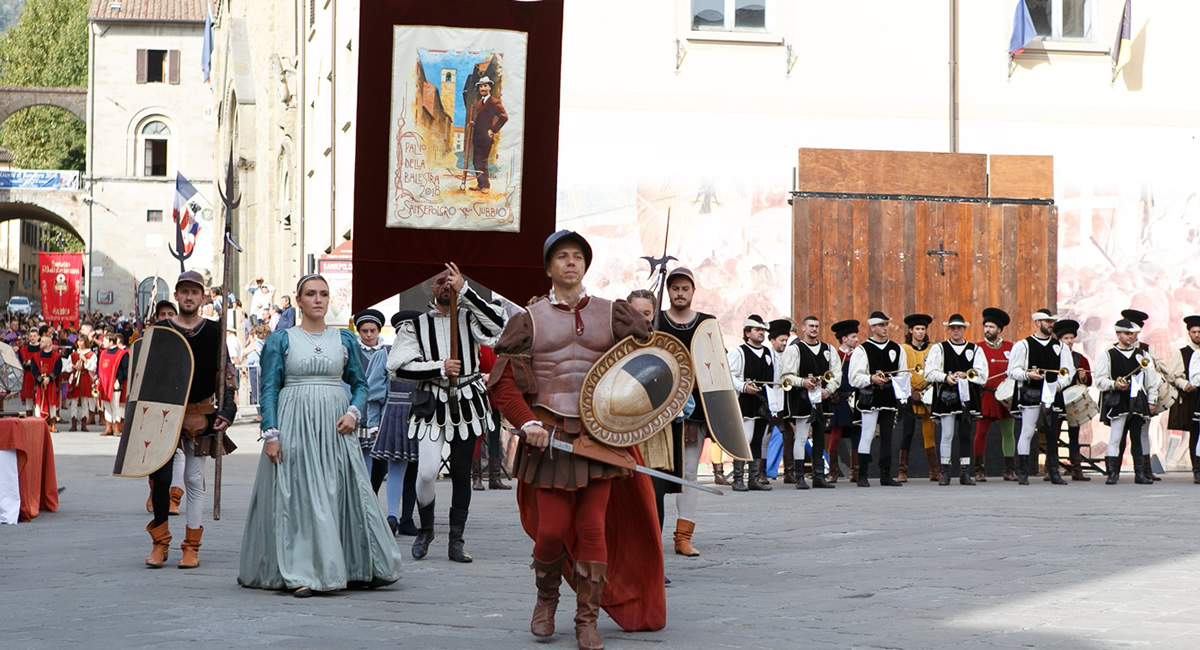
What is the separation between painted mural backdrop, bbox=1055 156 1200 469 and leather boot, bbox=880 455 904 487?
3.38 meters

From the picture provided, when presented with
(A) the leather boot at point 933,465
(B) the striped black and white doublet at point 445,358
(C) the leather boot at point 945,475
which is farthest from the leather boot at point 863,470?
(B) the striped black and white doublet at point 445,358

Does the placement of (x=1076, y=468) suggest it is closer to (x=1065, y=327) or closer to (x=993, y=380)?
(x=993, y=380)

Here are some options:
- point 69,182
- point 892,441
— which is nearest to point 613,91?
point 892,441

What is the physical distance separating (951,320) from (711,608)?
416 inches

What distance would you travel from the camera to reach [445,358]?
9547 millimetres

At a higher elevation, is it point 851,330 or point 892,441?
point 851,330

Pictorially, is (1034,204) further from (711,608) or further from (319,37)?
(319,37)

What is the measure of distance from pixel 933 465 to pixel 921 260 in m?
2.57

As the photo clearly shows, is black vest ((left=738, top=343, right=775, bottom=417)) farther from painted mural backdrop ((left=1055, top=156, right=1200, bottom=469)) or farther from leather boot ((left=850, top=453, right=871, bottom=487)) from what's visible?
painted mural backdrop ((left=1055, top=156, right=1200, bottom=469))

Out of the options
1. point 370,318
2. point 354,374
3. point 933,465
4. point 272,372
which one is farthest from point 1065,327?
point 272,372

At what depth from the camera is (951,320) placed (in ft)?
57.9

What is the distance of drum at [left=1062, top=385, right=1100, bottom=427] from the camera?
57.3ft

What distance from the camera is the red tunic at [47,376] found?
27.0 metres

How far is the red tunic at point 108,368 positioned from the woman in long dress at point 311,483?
17.9 metres
